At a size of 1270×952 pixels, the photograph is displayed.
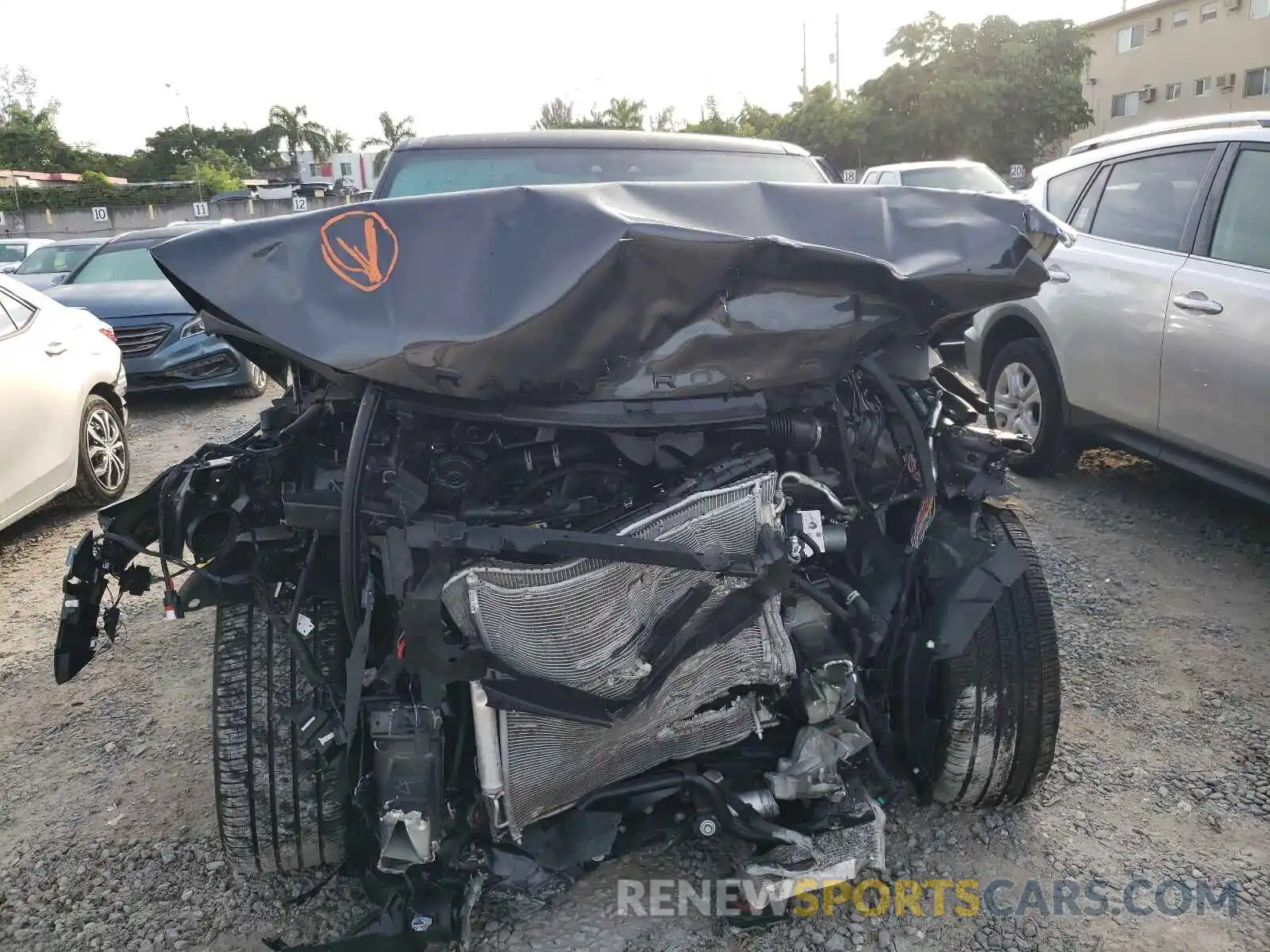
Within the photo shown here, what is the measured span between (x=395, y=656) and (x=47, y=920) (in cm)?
127

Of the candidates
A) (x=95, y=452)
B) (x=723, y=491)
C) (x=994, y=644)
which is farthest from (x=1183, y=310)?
(x=95, y=452)

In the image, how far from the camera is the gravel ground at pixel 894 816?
2.17 m

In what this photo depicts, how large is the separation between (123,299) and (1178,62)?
1522 inches

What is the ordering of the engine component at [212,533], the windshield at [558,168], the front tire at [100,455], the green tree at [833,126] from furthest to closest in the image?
1. the green tree at [833,126]
2. the front tire at [100,455]
3. the windshield at [558,168]
4. the engine component at [212,533]

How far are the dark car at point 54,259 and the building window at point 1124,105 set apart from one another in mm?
38057

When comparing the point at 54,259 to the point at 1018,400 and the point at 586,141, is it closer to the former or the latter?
the point at 586,141

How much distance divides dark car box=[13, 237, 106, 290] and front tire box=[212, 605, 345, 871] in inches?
464

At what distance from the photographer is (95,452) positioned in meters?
5.38

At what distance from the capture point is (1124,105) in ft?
120

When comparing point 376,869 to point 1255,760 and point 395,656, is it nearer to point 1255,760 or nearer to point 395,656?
point 395,656

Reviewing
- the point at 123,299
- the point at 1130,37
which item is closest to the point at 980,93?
the point at 1130,37

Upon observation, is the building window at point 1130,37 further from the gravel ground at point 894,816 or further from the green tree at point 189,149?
the green tree at point 189,149

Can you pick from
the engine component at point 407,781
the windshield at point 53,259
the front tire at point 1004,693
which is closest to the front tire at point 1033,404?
the front tire at point 1004,693

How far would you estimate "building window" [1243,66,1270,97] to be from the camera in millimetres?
30000
